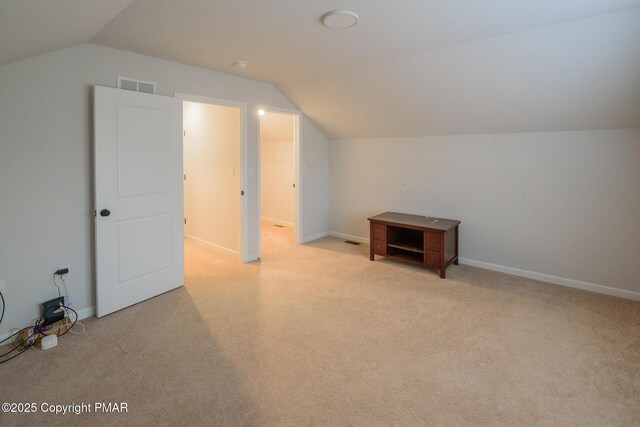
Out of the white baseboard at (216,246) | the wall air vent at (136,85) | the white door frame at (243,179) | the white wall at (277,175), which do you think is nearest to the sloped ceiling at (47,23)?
the wall air vent at (136,85)

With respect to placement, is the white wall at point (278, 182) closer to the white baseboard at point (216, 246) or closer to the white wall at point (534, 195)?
the white baseboard at point (216, 246)

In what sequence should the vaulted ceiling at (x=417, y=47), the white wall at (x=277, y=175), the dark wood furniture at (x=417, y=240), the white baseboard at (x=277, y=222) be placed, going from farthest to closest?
the white baseboard at (x=277, y=222) < the white wall at (x=277, y=175) < the dark wood furniture at (x=417, y=240) < the vaulted ceiling at (x=417, y=47)

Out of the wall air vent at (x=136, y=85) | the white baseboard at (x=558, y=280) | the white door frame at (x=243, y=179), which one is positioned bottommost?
the white baseboard at (x=558, y=280)

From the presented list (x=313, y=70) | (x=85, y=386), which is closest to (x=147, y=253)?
(x=85, y=386)

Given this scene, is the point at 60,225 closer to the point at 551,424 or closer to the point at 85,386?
the point at 85,386

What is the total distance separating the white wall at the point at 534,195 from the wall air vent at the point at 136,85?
293cm

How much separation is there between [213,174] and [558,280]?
4.30 m

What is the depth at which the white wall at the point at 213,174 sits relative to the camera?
14.4ft

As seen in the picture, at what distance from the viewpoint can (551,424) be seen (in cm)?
179

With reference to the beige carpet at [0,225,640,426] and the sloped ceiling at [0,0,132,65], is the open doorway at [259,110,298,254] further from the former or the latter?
the sloped ceiling at [0,0,132,65]

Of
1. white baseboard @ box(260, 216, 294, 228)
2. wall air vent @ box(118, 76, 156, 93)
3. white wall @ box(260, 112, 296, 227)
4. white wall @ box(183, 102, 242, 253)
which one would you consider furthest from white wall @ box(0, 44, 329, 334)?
white baseboard @ box(260, 216, 294, 228)

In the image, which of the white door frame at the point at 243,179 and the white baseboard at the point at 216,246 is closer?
the white door frame at the point at 243,179

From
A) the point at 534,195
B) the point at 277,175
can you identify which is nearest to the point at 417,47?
the point at 534,195

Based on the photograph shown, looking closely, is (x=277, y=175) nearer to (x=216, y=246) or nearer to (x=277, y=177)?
(x=277, y=177)
